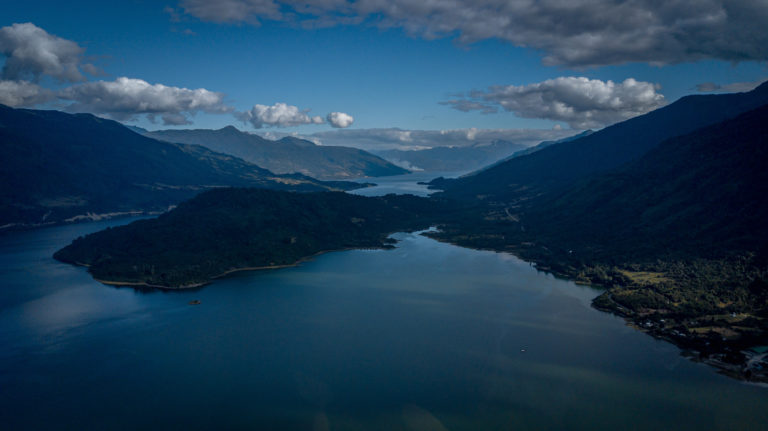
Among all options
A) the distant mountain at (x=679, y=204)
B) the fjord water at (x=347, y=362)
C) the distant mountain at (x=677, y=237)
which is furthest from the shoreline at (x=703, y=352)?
the distant mountain at (x=679, y=204)

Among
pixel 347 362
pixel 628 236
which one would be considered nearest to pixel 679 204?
pixel 628 236

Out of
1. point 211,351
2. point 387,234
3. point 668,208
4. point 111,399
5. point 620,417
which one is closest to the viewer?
point 620,417

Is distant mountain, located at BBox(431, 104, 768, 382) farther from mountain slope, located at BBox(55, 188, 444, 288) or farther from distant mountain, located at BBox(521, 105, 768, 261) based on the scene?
mountain slope, located at BBox(55, 188, 444, 288)

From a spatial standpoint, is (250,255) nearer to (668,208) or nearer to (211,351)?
(211,351)

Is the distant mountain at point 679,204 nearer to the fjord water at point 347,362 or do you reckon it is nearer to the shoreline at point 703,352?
the fjord water at point 347,362

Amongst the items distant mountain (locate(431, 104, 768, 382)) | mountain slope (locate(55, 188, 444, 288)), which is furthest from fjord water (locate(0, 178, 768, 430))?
mountain slope (locate(55, 188, 444, 288))

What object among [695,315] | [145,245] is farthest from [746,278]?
[145,245]

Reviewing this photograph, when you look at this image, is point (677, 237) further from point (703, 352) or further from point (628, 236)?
point (703, 352)

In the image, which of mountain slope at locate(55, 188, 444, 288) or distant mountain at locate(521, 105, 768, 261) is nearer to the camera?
distant mountain at locate(521, 105, 768, 261)
